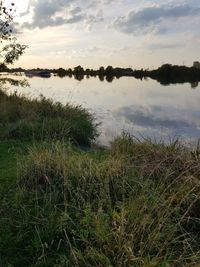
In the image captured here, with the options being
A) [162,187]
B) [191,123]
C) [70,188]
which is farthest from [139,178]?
[191,123]

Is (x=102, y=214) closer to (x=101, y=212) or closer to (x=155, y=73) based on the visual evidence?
(x=101, y=212)

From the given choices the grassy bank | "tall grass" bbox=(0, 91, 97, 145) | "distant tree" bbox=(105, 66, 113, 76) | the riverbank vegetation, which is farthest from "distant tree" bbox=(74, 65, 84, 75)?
the grassy bank

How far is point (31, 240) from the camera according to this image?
5469 mm


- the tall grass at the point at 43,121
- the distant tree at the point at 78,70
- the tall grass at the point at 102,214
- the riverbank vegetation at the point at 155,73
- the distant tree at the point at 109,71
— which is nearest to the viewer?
the tall grass at the point at 102,214

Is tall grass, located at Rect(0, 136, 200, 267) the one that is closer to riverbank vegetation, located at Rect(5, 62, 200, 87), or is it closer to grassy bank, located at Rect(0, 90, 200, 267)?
grassy bank, located at Rect(0, 90, 200, 267)

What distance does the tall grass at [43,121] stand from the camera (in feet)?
43.8

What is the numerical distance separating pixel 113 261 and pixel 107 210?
108cm

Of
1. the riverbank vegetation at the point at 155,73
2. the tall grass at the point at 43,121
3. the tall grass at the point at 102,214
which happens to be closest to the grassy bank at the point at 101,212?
the tall grass at the point at 102,214

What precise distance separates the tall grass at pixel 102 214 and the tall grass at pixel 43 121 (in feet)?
16.5

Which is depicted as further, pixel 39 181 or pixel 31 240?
pixel 39 181

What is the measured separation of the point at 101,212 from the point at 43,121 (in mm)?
8081

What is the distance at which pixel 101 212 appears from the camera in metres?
5.11

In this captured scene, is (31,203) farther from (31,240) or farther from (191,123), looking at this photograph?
(191,123)

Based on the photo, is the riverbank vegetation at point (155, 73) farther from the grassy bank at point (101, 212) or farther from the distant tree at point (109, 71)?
the grassy bank at point (101, 212)
